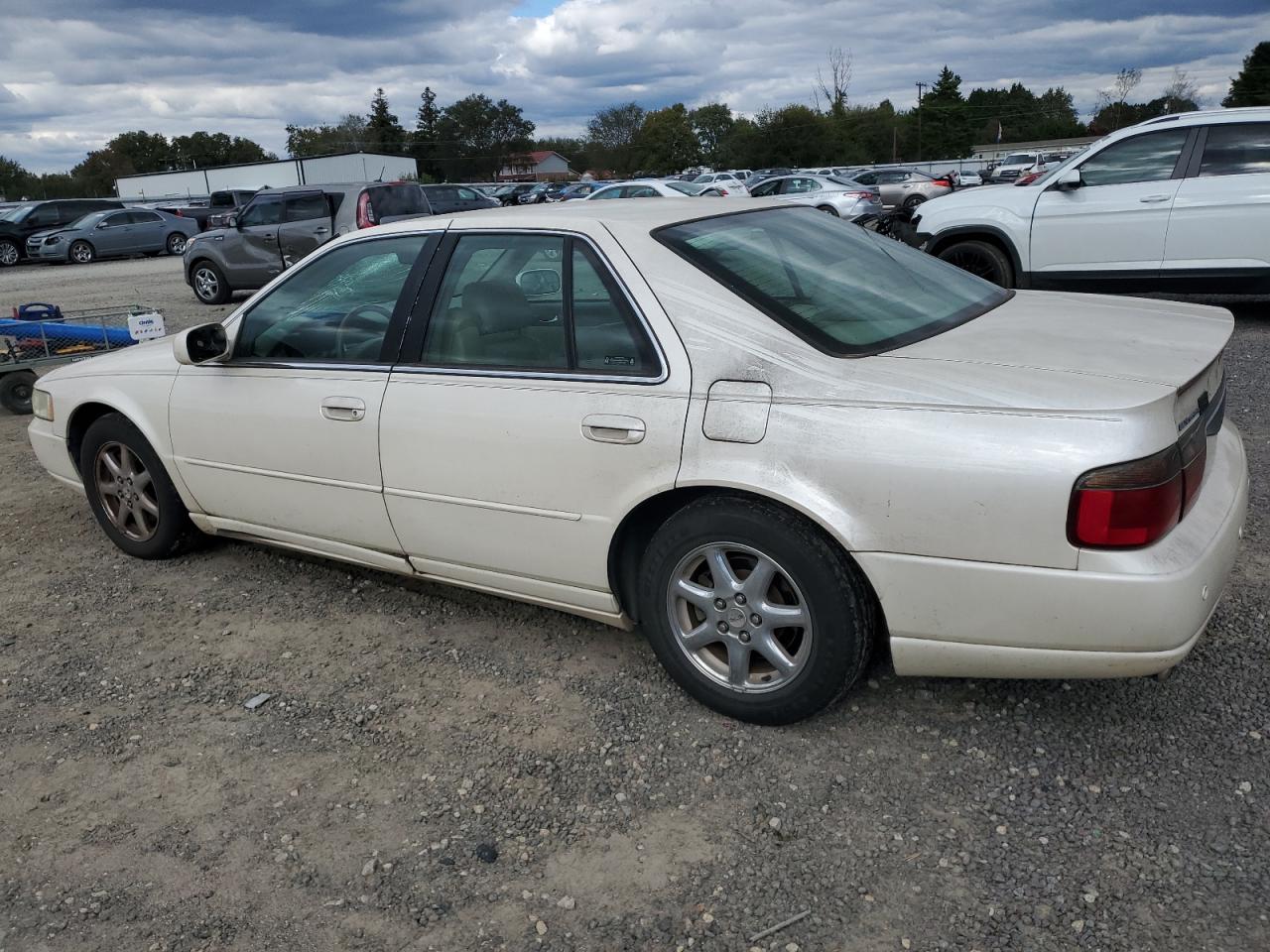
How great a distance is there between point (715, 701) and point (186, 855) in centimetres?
155

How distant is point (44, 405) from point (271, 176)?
48.4 metres

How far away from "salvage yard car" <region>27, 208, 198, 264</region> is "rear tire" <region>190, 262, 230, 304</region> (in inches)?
471

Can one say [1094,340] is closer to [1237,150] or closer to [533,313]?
[533,313]

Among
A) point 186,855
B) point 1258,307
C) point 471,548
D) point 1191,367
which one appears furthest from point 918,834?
point 1258,307

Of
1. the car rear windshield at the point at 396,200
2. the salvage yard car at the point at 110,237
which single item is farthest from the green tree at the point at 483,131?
the car rear windshield at the point at 396,200

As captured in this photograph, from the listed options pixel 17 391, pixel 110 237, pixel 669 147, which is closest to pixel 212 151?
pixel 669 147

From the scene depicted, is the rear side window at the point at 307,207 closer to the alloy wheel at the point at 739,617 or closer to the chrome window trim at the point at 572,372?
the chrome window trim at the point at 572,372

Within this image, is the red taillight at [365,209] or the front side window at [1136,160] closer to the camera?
the front side window at [1136,160]

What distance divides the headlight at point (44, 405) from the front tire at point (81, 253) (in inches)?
960

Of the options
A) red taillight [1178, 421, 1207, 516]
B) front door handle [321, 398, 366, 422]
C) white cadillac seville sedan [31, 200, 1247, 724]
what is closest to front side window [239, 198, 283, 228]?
white cadillac seville sedan [31, 200, 1247, 724]

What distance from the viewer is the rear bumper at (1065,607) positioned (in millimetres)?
2453

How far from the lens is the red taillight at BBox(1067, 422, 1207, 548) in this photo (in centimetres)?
240

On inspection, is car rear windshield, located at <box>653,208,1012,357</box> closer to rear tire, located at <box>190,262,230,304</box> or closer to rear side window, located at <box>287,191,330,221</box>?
rear side window, located at <box>287,191,330,221</box>

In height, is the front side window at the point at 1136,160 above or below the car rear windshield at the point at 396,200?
below
